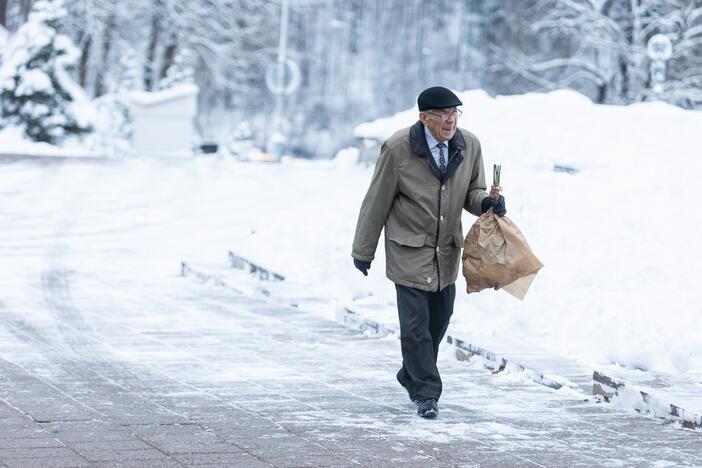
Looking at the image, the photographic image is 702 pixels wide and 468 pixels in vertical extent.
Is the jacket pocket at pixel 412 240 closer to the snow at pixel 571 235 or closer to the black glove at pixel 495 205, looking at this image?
the black glove at pixel 495 205

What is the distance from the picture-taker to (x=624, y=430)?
7266 millimetres

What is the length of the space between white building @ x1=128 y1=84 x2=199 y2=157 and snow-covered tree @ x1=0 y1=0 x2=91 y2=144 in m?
2.09

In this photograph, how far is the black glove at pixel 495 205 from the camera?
298 inches

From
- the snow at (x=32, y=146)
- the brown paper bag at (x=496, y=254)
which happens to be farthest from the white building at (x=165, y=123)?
the brown paper bag at (x=496, y=254)

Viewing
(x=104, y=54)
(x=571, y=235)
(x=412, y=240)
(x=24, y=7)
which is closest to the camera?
(x=412, y=240)

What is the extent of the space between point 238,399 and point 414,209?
140 cm

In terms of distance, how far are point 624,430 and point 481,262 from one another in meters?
1.15

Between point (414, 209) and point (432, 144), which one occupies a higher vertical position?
point (432, 144)

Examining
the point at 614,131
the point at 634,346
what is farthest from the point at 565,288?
the point at 614,131

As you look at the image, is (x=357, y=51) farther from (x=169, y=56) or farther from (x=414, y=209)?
(x=414, y=209)

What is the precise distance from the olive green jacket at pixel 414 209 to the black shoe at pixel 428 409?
0.59m

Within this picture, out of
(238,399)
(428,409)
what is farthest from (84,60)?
(428,409)

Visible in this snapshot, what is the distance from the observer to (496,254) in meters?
7.63

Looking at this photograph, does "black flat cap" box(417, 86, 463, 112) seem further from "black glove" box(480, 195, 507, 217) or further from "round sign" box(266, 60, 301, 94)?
"round sign" box(266, 60, 301, 94)
